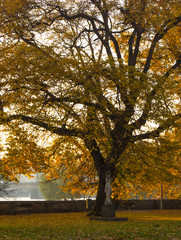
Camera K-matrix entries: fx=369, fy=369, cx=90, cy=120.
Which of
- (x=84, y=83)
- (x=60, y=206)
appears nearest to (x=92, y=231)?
(x=84, y=83)

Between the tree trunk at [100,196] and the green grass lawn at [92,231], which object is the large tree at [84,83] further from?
the green grass lawn at [92,231]

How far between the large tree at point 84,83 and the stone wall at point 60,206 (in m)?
4.82

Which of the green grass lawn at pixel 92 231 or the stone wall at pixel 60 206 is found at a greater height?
the stone wall at pixel 60 206

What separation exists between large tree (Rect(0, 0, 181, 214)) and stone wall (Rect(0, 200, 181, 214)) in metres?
4.82

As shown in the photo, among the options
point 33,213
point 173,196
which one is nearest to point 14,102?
point 33,213

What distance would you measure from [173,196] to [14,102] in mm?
19496

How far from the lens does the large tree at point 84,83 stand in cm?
1536

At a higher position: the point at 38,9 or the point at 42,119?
the point at 38,9

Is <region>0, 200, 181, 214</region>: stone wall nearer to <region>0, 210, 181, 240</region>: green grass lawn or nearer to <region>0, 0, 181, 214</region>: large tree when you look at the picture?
<region>0, 0, 181, 214</region>: large tree

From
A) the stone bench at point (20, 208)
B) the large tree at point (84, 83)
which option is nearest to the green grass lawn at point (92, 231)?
the large tree at point (84, 83)

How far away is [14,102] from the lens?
15.5 m

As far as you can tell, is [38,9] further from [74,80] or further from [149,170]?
[149,170]

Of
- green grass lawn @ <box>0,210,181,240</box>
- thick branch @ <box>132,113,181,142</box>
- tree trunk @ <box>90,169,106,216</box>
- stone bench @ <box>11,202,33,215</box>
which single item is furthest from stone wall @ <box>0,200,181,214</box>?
green grass lawn @ <box>0,210,181,240</box>

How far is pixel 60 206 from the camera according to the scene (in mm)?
24828
